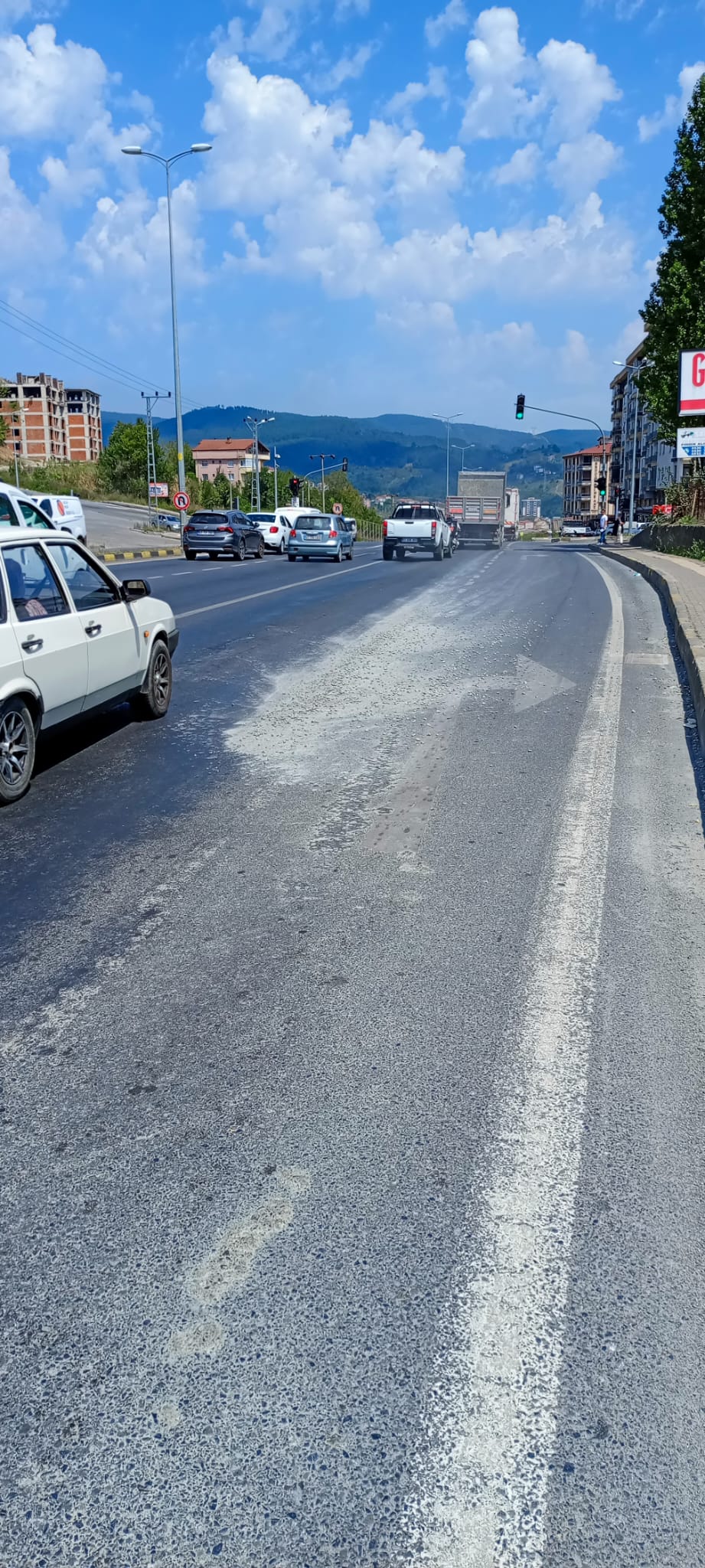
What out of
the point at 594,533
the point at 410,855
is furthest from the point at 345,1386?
the point at 594,533

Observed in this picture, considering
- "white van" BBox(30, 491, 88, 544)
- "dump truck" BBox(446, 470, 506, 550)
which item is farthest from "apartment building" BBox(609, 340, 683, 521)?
"white van" BBox(30, 491, 88, 544)

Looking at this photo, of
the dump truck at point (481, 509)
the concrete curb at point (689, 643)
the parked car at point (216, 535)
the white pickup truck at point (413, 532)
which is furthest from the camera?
the dump truck at point (481, 509)

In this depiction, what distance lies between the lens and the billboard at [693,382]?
89.9 ft

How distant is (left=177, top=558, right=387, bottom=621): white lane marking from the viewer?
54.6 ft

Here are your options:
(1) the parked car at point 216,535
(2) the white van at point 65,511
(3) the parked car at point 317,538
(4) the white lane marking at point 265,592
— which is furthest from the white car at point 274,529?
(2) the white van at point 65,511

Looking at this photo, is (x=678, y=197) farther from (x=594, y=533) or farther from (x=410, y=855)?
(x=594, y=533)

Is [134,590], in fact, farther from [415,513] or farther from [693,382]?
[415,513]

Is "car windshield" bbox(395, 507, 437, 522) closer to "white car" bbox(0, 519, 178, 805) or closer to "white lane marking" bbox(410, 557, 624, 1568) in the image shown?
"white car" bbox(0, 519, 178, 805)

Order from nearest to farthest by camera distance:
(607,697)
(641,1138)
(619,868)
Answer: (641,1138) → (619,868) → (607,697)

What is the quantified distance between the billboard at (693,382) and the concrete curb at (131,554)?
1598 centimetres

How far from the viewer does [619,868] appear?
537 cm

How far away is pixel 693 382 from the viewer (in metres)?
27.7

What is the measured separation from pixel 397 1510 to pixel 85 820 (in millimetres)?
4580

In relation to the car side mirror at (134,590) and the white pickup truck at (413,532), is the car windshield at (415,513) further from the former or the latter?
the car side mirror at (134,590)
